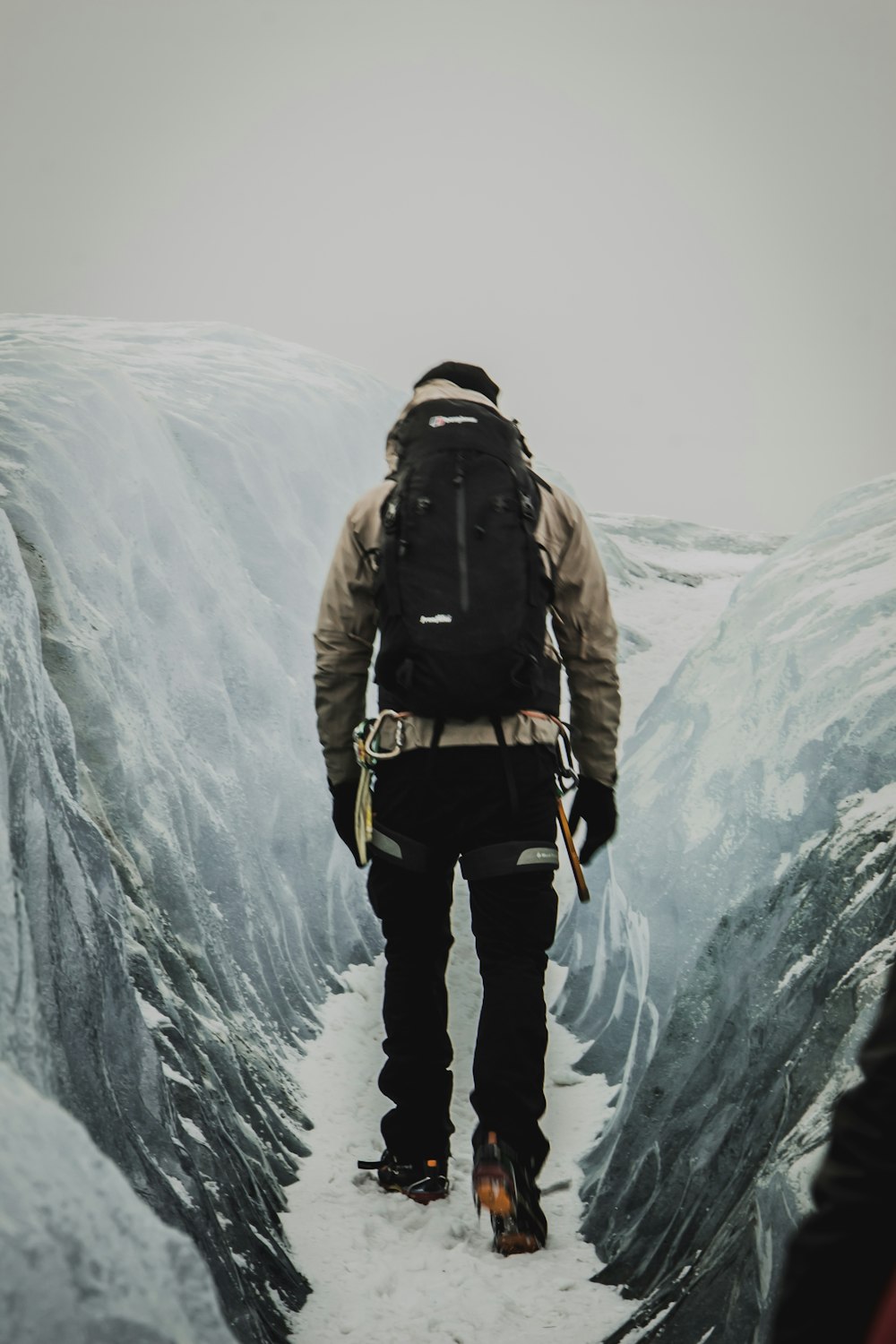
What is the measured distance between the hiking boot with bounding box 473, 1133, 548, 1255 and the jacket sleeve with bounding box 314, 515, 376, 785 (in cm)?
78

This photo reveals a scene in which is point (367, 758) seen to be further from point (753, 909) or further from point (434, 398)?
point (753, 909)

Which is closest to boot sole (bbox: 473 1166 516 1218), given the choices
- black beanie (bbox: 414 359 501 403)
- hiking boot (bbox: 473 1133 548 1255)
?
hiking boot (bbox: 473 1133 548 1255)

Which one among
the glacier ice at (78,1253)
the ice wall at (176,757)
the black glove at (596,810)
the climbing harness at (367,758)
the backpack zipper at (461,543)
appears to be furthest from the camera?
the black glove at (596,810)

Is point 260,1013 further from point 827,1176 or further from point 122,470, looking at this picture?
point 827,1176

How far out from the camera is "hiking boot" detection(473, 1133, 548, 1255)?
1.95 m

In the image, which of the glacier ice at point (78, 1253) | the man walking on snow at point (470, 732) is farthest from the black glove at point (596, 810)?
the glacier ice at point (78, 1253)

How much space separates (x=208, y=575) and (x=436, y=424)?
Result: 1.59 meters

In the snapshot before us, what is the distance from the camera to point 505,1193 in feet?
6.40

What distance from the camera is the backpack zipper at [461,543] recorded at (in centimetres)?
200

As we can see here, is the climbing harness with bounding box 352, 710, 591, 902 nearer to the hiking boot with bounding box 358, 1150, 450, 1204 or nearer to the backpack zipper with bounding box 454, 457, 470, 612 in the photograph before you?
the backpack zipper with bounding box 454, 457, 470, 612

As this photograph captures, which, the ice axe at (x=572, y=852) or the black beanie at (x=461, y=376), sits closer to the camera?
the ice axe at (x=572, y=852)

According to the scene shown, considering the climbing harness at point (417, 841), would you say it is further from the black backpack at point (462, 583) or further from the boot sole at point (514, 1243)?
the boot sole at point (514, 1243)

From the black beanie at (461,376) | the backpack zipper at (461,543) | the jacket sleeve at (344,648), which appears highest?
the black beanie at (461,376)

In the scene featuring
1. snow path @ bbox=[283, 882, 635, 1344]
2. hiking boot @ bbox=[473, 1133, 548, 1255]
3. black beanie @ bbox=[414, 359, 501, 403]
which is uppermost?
black beanie @ bbox=[414, 359, 501, 403]
